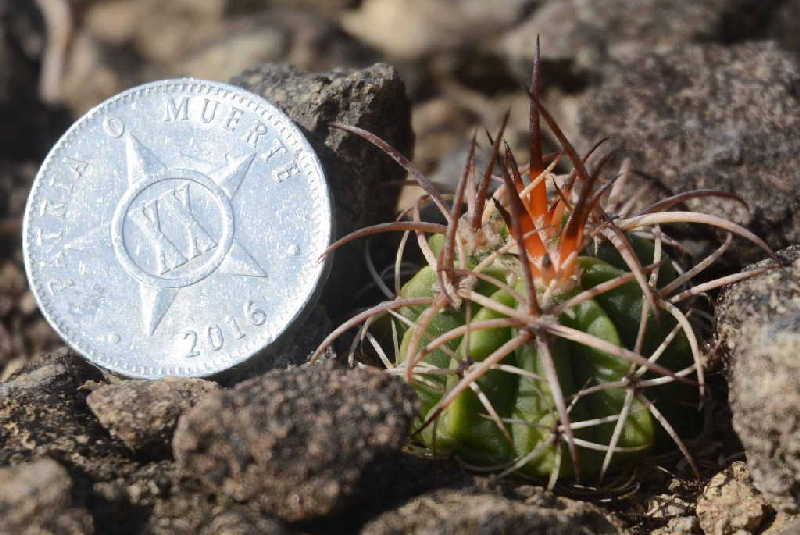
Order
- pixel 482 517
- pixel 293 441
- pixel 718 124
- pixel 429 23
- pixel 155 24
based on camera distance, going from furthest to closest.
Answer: pixel 155 24, pixel 429 23, pixel 718 124, pixel 293 441, pixel 482 517

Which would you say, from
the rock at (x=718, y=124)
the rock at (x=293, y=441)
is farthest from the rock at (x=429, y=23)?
the rock at (x=293, y=441)

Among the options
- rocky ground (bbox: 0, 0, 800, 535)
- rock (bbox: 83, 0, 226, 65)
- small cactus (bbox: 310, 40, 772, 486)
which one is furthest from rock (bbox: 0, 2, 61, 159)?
small cactus (bbox: 310, 40, 772, 486)

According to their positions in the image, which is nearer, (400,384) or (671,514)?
(400,384)

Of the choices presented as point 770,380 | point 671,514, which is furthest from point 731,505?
point 770,380

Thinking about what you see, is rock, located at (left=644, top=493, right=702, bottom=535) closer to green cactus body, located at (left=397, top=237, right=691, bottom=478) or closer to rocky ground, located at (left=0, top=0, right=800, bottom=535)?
rocky ground, located at (left=0, top=0, right=800, bottom=535)

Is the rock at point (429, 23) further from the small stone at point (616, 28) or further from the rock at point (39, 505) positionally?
the rock at point (39, 505)

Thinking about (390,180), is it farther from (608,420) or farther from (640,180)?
(608,420)

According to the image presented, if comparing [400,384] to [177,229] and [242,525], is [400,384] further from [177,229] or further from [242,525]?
[177,229]
